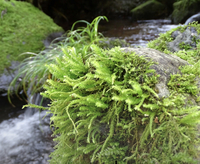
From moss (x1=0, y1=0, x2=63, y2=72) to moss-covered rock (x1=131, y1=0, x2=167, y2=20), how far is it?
7.55m

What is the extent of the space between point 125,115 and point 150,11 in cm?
1141

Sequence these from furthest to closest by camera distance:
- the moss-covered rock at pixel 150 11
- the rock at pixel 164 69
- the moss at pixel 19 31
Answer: the moss-covered rock at pixel 150 11 < the moss at pixel 19 31 < the rock at pixel 164 69

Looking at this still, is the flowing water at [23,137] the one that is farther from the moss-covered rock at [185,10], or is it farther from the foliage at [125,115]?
the moss-covered rock at [185,10]

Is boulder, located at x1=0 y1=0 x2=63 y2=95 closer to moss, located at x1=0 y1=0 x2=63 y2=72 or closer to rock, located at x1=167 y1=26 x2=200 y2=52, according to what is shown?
moss, located at x1=0 y1=0 x2=63 y2=72

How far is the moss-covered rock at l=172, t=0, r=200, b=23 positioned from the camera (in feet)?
25.9

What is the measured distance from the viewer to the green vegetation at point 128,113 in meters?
1.13

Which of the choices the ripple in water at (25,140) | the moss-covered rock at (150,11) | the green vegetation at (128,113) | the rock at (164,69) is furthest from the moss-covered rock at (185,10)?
the ripple in water at (25,140)

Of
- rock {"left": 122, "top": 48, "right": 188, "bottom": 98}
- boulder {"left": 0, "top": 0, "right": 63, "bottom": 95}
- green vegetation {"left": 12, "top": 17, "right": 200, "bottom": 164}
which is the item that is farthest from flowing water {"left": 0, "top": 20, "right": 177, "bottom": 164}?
rock {"left": 122, "top": 48, "right": 188, "bottom": 98}

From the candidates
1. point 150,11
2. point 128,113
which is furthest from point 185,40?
point 150,11

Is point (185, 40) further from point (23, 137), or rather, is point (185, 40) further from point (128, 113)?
point (23, 137)

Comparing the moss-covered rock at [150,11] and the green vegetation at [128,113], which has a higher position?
the moss-covered rock at [150,11]

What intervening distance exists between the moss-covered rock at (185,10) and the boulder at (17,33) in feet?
24.4

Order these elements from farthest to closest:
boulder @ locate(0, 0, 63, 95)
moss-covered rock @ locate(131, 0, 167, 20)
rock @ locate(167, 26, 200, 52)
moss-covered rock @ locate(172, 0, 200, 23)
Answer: moss-covered rock @ locate(131, 0, 167, 20) → moss-covered rock @ locate(172, 0, 200, 23) → boulder @ locate(0, 0, 63, 95) → rock @ locate(167, 26, 200, 52)

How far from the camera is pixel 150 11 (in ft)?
34.7
